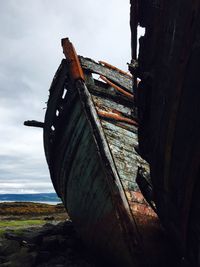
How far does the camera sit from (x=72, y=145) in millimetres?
6746

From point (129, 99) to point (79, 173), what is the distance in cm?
230

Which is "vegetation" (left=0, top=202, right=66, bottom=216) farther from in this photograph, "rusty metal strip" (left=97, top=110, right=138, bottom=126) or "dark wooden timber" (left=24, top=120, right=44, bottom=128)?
"rusty metal strip" (left=97, top=110, right=138, bottom=126)

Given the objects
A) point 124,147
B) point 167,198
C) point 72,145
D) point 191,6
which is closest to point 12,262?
point 72,145

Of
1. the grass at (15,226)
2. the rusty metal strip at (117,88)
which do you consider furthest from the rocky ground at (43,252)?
the rusty metal strip at (117,88)

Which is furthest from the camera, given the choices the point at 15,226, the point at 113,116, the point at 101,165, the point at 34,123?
the point at 15,226

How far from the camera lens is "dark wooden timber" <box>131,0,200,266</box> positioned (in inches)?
123

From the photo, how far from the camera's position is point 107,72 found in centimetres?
800

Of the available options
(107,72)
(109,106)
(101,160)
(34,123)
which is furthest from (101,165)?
(34,123)

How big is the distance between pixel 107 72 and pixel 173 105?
185 inches

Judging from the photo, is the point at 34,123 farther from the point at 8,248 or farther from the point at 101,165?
the point at 101,165

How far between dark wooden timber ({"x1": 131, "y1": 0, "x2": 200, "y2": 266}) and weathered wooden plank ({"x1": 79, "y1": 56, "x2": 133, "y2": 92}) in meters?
2.87

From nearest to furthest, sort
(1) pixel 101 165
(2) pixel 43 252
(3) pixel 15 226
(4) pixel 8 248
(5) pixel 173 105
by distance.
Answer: (5) pixel 173 105 < (1) pixel 101 165 < (2) pixel 43 252 < (4) pixel 8 248 < (3) pixel 15 226

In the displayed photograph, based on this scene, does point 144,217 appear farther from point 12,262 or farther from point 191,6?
point 191,6

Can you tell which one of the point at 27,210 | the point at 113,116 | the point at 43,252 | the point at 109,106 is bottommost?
the point at 43,252
